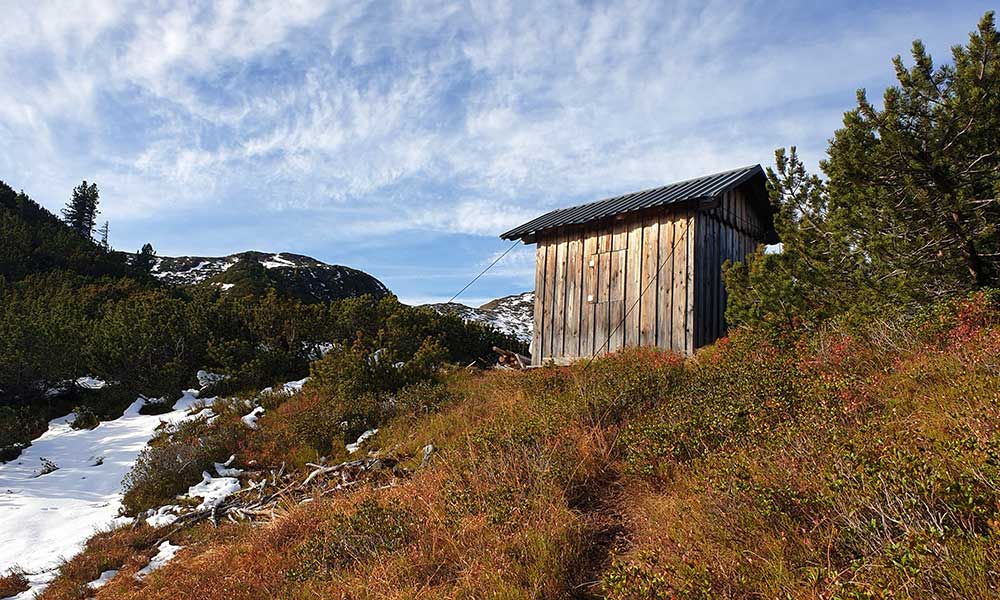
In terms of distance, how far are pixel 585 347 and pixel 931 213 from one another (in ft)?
21.9

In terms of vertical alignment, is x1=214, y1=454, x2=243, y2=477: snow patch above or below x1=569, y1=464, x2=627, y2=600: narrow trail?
below

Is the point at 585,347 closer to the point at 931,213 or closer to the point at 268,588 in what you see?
the point at 931,213

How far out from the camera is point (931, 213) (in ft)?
18.8

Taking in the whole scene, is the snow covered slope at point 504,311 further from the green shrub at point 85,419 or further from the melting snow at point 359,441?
the melting snow at point 359,441

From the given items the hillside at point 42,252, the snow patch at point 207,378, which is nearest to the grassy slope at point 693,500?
the snow patch at point 207,378

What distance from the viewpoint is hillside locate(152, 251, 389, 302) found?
117 ft

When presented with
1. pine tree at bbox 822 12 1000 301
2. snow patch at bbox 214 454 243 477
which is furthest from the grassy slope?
snow patch at bbox 214 454 243 477

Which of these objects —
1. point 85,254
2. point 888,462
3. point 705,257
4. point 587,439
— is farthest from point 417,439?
point 85,254

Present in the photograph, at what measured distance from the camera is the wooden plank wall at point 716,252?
10.1 m

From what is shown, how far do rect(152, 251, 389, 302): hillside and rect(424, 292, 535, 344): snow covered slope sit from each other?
752cm

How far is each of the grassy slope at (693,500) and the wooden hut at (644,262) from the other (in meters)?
3.16

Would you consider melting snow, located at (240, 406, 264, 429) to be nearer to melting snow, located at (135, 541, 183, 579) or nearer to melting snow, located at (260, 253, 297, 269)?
melting snow, located at (135, 541, 183, 579)

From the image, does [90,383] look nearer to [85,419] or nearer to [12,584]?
[85,419]

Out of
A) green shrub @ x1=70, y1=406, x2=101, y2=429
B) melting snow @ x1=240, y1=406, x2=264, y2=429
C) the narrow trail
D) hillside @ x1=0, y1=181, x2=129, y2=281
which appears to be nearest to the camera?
the narrow trail
